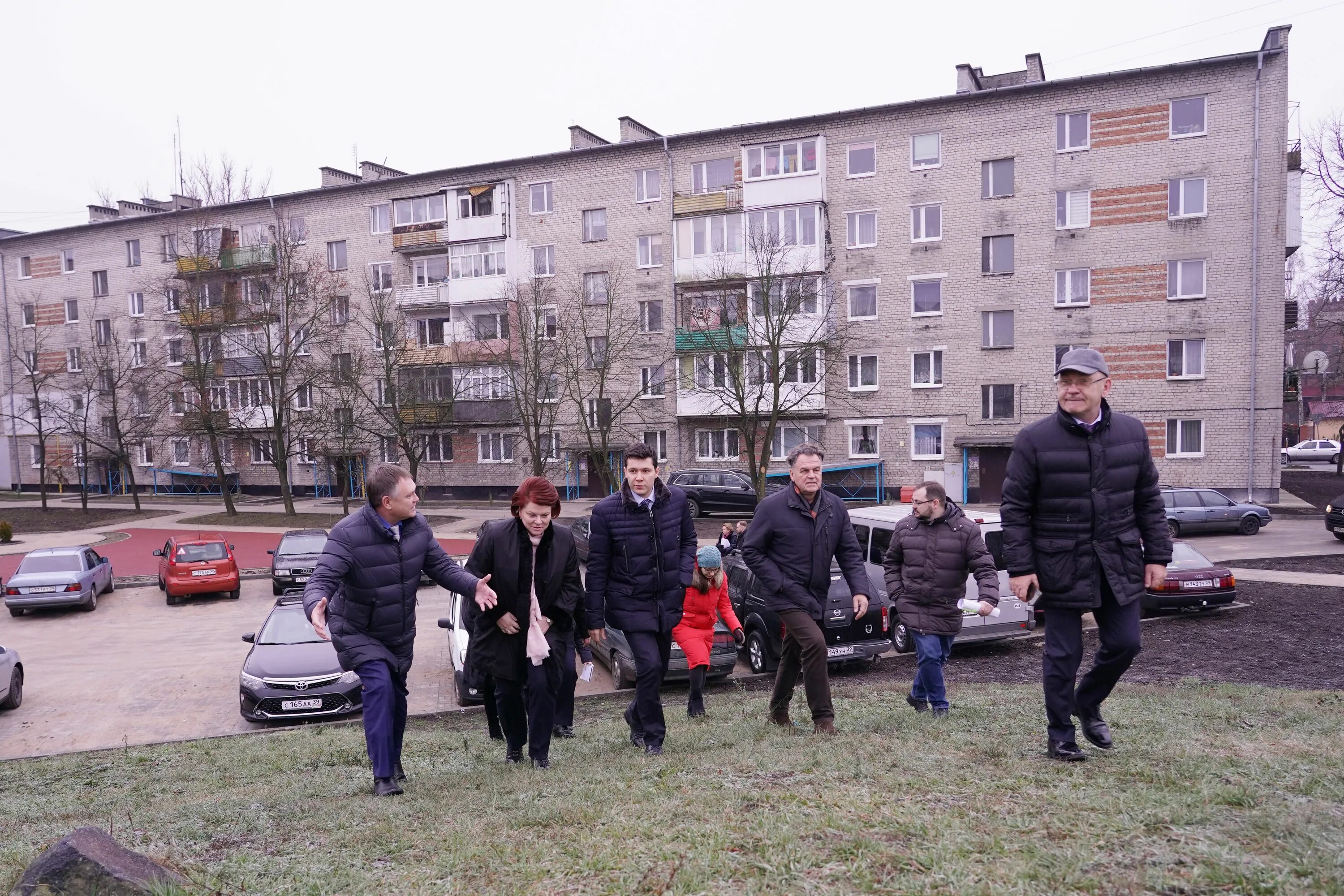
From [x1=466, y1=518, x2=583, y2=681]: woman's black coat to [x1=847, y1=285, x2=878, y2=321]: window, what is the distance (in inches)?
1224

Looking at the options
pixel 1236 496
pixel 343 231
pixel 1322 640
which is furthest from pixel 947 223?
pixel 343 231

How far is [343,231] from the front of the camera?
43281 mm

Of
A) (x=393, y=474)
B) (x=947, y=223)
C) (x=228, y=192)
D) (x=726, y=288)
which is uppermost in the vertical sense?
(x=228, y=192)


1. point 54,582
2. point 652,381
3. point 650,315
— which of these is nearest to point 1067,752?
point 54,582

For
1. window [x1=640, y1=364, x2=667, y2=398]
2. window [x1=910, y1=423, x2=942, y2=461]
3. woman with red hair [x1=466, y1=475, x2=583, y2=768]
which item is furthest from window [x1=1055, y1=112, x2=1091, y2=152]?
woman with red hair [x1=466, y1=475, x2=583, y2=768]

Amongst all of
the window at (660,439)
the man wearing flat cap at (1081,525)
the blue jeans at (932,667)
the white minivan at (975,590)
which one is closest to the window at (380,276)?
the window at (660,439)

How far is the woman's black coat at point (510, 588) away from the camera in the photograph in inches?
209

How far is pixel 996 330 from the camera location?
33031 mm

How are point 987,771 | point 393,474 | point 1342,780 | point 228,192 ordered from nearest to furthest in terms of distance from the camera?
point 1342,780 < point 987,771 < point 393,474 < point 228,192

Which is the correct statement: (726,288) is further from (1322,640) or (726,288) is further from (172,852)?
(172,852)

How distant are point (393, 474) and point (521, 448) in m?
35.8

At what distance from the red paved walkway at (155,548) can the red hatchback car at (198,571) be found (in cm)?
419

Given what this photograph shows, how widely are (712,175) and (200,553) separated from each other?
85.3 feet

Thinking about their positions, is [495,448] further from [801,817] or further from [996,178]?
[801,817]
